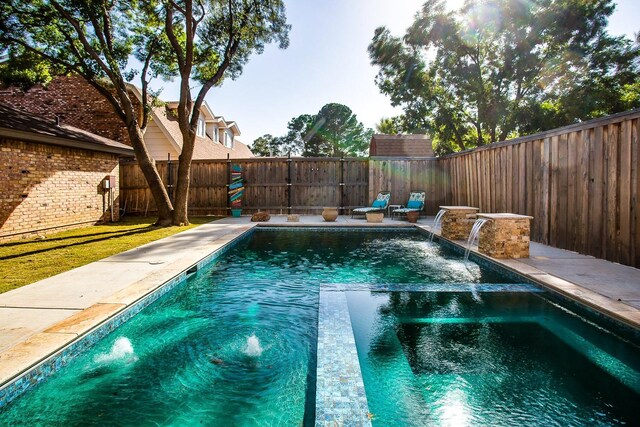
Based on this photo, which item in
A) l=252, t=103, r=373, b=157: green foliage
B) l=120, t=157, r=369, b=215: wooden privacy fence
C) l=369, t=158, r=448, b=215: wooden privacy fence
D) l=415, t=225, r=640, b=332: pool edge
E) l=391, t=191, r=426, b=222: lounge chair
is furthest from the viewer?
l=252, t=103, r=373, b=157: green foliage

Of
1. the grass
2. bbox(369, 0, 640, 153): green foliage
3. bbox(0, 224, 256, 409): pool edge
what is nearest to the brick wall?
the grass

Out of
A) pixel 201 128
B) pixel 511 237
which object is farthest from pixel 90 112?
pixel 511 237

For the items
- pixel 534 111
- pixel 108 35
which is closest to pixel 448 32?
pixel 534 111

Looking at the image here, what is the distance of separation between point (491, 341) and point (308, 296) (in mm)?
1889

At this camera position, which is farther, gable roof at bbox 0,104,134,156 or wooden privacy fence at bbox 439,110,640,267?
gable roof at bbox 0,104,134,156

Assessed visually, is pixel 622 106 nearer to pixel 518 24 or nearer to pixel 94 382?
pixel 518 24

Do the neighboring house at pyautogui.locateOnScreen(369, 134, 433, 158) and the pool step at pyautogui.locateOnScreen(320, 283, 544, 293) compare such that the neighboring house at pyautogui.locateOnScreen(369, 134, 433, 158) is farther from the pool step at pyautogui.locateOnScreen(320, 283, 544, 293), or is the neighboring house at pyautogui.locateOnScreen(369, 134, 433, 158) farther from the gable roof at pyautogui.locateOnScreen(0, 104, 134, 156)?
the pool step at pyautogui.locateOnScreen(320, 283, 544, 293)

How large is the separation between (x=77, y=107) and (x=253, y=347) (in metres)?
16.2

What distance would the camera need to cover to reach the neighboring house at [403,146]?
18641mm

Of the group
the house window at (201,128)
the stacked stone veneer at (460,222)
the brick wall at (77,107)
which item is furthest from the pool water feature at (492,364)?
the house window at (201,128)

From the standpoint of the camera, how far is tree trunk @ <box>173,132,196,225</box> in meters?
9.49

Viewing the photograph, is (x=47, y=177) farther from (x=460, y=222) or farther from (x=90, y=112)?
(x=460, y=222)

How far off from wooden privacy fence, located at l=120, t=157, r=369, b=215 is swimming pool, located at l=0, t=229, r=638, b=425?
725 centimetres

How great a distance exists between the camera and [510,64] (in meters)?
17.0
